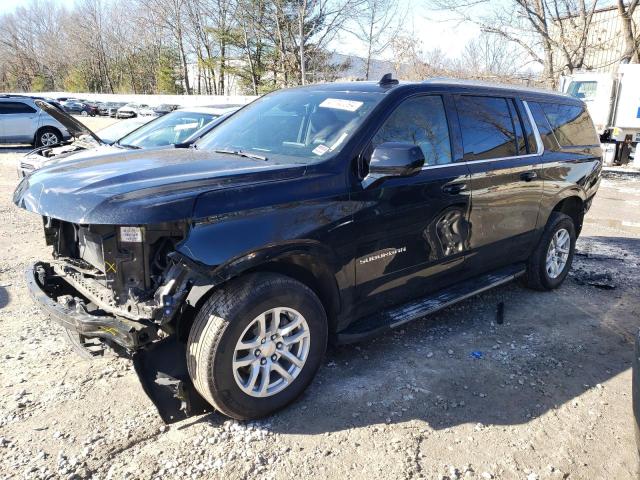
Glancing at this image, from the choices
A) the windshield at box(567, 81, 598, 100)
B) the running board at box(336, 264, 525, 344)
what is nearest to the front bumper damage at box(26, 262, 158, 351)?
→ the running board at box(336, 264, 525, 344)

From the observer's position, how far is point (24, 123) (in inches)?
A: 664

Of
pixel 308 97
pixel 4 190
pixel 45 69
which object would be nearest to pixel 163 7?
pixel 45 69

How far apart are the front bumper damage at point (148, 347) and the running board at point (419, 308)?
1.01 m

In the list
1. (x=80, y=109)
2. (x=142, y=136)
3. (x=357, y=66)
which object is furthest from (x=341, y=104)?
(x=80, y=109)

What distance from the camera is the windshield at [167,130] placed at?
7126 mm

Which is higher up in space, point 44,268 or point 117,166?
point 117,166

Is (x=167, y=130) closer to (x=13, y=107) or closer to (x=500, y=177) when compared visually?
(x=500, y=177)

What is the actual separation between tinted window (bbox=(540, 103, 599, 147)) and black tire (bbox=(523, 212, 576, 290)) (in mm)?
756

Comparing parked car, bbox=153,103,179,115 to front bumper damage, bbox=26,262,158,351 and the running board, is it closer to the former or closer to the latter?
front bumper damage, bbox=26,262,158,351

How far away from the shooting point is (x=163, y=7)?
4606cm

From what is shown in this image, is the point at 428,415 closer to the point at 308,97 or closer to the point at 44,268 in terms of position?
the point at 308,97

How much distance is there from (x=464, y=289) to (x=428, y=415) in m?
1.33

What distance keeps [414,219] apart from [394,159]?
0.63 m

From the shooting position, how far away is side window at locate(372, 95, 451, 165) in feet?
11.6
